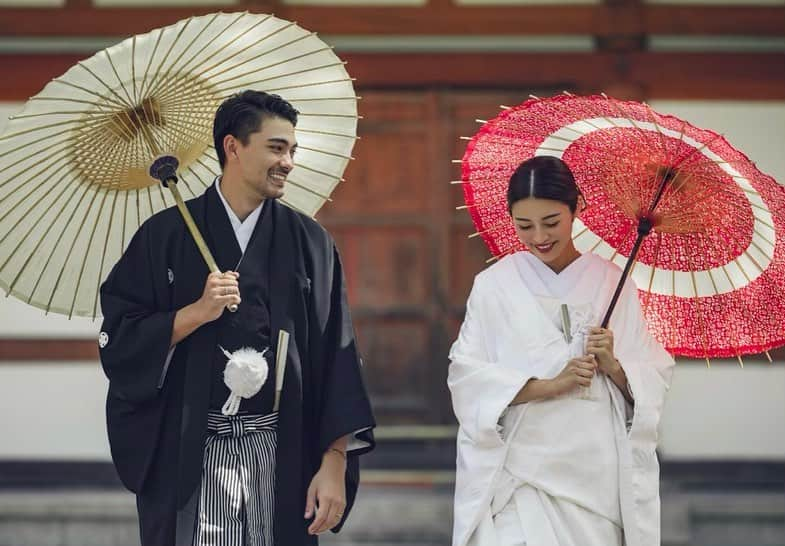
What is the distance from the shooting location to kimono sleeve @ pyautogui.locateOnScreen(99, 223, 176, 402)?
3.94 metres

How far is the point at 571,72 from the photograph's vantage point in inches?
315

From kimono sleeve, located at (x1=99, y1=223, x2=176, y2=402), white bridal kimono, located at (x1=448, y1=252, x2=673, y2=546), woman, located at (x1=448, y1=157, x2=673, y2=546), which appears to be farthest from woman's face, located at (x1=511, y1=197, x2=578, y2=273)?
kimono sleeve, located at (x1=99, y1=223, x2=176, y2=402)

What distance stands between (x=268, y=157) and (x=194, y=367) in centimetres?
65

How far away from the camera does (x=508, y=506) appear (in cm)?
417

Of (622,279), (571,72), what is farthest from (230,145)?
(571,72)

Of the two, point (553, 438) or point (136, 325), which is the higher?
point (136, 325)

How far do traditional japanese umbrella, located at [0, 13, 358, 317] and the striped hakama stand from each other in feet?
1.58

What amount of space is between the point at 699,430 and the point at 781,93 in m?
2.04

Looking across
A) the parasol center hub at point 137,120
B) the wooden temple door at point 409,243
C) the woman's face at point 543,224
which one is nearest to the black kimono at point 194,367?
the parasol center hub at point 137,120

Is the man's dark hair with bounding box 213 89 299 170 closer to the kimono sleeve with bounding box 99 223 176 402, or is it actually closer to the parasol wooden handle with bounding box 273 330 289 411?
the kimono sleeve with bounding box 99 223 176 402

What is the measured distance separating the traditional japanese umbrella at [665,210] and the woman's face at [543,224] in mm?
229

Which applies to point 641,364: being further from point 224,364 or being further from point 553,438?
point 224,364

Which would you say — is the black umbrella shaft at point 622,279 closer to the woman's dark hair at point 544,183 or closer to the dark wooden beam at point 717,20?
the woman's dark hair at point 544,183

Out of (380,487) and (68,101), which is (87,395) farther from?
(68,101)
